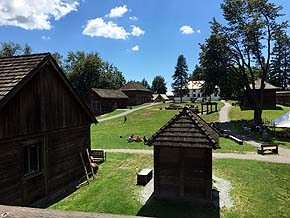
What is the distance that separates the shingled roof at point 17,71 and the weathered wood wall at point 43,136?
14.7 inches

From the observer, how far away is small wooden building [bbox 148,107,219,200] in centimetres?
1263

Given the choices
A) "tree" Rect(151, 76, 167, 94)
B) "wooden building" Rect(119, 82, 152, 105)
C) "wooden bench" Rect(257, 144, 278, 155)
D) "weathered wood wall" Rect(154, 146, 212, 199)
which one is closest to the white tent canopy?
"wooden bench" Rect(257, 144, 278, 155)

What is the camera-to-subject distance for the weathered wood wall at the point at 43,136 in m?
11.3

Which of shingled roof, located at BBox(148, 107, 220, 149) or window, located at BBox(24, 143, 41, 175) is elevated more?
shingled roof, located at BBox(148, 107, 220, 149)

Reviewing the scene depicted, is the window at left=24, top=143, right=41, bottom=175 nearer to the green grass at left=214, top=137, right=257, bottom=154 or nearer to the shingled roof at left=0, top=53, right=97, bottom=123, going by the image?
the shingled roof at left=0, top=53, right=97, bottom=123

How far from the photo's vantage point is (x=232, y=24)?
1700 inches

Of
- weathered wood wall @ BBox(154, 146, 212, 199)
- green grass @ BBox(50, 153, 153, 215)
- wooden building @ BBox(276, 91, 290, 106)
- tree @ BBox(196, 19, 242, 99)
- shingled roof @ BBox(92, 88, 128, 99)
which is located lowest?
green grass @ BBox(50, 153, 153, 215)

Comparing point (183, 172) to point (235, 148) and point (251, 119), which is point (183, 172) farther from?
point (251, 119)

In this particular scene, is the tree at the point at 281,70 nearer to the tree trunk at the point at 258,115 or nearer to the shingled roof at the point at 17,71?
the tree trunk at the point at 258,115

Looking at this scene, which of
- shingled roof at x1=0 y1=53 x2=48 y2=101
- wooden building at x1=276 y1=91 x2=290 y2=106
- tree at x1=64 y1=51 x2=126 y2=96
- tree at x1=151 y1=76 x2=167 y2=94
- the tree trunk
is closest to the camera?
shingled roof at x1=0 y1=53 x2=48 y2=101

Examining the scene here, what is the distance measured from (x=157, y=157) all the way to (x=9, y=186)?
6.46 meters

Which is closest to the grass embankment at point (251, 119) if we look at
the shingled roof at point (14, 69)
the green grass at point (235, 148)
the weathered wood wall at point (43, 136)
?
the green grass at point (235, 148)

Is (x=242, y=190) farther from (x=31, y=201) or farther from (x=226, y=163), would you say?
(x=31, y=201)

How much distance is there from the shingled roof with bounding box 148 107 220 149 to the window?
209 inches
